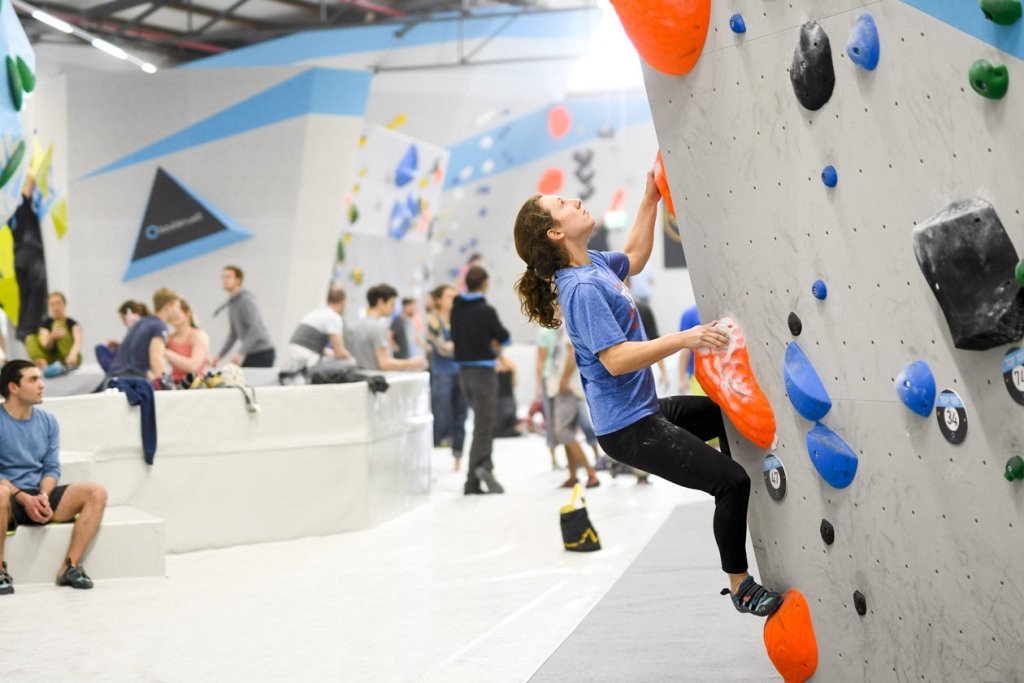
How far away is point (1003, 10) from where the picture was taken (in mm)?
2270

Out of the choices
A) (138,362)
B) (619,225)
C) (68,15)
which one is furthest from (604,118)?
(138,362)

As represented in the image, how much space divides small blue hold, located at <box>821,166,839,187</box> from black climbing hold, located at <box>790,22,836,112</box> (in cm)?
15

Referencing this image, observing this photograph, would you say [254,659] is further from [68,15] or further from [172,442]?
[68,15]

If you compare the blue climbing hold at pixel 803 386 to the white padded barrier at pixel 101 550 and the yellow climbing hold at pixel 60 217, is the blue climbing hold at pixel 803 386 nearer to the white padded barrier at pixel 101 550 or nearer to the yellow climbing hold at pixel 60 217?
the white padded barrier at pixel 101 550

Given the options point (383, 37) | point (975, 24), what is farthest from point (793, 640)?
point (383, 37)

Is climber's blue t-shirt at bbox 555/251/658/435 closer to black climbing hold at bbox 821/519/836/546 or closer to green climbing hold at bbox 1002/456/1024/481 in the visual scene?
black climbing hold at bbox 821/519/836/546

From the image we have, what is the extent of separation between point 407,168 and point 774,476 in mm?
11127

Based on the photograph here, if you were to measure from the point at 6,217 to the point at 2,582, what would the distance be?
185 centimetres

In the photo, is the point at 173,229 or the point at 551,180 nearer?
the point at 173,229

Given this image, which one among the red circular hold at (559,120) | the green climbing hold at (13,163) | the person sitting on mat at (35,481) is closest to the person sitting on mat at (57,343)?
the green climbing hold at (13,163)

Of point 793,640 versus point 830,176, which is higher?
point 830,176

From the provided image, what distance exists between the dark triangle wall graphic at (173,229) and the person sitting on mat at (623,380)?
8755 mm

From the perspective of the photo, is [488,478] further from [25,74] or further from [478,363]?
[25,74]

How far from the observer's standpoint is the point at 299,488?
642 cm
